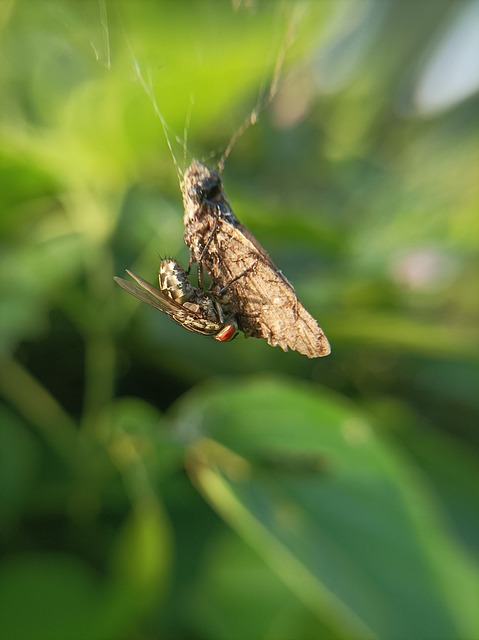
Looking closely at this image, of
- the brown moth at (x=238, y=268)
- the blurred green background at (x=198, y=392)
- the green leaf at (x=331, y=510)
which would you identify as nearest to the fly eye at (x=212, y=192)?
the brown moth at (x=238, y=268)

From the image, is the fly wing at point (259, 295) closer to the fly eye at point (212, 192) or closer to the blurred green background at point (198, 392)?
the fly eye at point (212, 192)

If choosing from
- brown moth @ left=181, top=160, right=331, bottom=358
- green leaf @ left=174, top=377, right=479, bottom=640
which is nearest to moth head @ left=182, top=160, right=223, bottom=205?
brown moth @ left=181, top=160, right=331, bottom=358

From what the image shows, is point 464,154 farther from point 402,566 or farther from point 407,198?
point 402,566

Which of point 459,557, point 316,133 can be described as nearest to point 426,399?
point 459,557

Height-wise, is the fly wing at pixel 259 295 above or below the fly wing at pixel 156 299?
above

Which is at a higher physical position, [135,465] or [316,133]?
[316,133]

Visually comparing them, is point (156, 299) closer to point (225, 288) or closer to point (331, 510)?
point (225, 288)

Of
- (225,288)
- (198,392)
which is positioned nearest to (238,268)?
(225,288)
